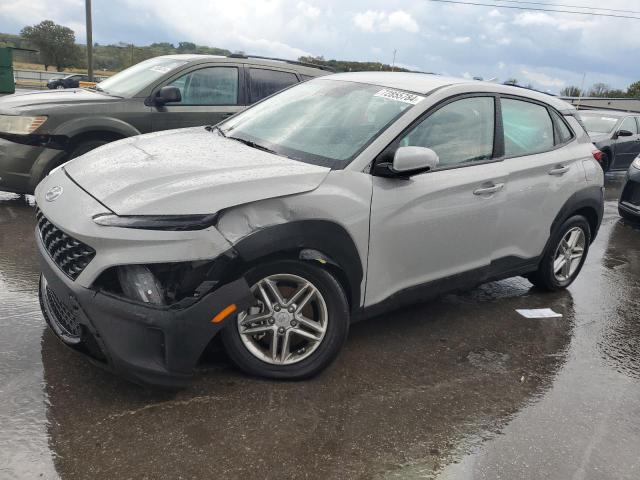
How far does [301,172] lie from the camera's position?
317 cm

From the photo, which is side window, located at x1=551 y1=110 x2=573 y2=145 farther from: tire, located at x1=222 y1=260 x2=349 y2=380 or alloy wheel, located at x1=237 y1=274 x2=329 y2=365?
alloy wheel, located at x1=237 y1=274 x2=329 y2=365

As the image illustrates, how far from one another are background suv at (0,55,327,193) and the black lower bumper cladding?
3564 millimetres

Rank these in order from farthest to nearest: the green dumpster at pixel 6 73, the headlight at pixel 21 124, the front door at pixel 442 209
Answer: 1. the green dumpster at pixel 6 73
2. the headlight at pixel 21 124
3. the front door at pixel 442 209

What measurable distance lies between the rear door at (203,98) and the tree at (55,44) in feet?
166

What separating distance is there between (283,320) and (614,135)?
11.0m

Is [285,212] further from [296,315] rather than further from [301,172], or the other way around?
[296,315]

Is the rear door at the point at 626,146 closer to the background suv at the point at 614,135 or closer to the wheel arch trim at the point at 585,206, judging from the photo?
the background suv at the point at 614,135

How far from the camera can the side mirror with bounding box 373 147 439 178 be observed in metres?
3.30

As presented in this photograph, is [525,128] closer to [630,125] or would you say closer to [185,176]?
[185,176]

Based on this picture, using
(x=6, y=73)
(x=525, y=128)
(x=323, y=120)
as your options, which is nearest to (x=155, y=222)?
(x=323, y=120)

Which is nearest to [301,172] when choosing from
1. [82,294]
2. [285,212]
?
[285,212]

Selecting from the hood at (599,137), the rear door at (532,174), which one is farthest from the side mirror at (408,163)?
the hood at (599,137)

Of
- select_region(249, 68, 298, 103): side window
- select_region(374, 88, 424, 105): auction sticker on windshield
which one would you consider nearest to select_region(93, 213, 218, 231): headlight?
select_region(374, 88, 424, 105): auction sticker on windshield

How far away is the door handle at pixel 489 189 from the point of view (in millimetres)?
3859
